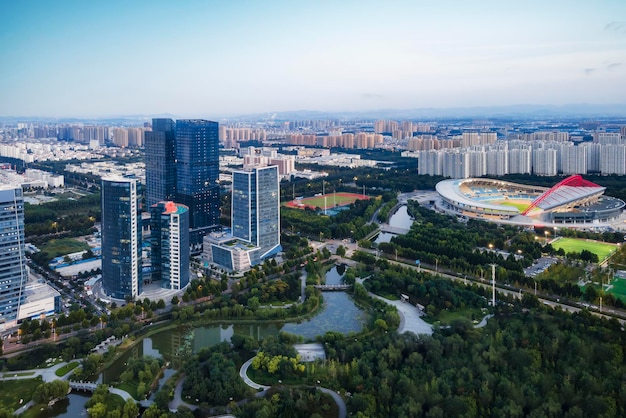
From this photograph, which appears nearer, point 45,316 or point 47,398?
point 47,398

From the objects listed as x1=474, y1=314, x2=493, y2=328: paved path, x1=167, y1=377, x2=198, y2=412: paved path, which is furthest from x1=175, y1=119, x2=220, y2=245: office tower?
x1=474, y1=314, x2=493, y2=328: paved path

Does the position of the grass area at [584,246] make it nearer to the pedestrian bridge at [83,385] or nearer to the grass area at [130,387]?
the grass area at [130,387]

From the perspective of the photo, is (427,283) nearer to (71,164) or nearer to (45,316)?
(45,316)

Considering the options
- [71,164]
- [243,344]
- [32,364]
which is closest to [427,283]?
[243,344]

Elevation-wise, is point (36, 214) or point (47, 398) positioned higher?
point (36, 214)

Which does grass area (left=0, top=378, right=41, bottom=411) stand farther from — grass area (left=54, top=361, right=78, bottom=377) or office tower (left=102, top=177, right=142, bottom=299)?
office tower (left=102, top=177, right=142, bottom=299)

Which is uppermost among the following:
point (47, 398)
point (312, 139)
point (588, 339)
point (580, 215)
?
point (312, 139)

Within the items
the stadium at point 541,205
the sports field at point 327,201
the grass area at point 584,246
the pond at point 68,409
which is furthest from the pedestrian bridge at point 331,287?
the sports field at point 327,201

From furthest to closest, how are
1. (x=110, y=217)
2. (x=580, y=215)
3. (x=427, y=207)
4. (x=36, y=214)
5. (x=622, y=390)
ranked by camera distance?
(x=427, y=207) < (x=36, y=214) < (x=580, y=215) < (x=110, y=217) < (x=622, y=390)

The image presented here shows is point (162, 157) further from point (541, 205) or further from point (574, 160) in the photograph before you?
point (574, 160)

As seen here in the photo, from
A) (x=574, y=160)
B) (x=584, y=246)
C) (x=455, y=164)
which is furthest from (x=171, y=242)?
(x=574, y=160)
